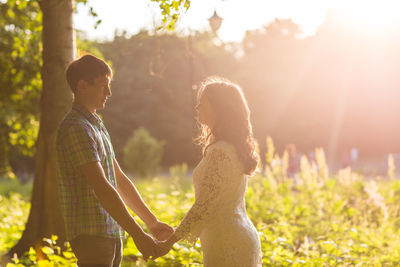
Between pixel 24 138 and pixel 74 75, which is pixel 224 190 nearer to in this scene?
pixel 74 75

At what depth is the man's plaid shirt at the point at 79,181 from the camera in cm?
287

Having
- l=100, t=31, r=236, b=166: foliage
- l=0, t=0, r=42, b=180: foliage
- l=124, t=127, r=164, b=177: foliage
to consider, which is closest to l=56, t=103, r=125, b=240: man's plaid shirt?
l=0, t=0, r=42, b=180: foliage

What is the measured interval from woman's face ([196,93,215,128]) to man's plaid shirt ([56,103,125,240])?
68 centimetres

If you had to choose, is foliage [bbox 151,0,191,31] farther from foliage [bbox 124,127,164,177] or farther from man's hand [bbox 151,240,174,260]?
foliage [bbox 124,127,164,177]

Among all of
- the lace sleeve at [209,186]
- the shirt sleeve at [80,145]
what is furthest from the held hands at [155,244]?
the shirt sleeve at [80,145]

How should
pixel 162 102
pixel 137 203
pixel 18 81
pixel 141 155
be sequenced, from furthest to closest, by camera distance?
pixel 162 102 < pixel 141 155 < pixel 18 81 < pixel 137 203

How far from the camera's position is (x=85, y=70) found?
3035mm

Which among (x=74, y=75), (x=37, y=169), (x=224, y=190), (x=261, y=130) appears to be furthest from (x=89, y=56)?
(x=261, y=130)

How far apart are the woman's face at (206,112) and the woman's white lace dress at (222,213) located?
0.16m

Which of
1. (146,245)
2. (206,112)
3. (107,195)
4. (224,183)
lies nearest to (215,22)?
(206,112)

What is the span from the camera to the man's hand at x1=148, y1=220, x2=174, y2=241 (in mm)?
3602

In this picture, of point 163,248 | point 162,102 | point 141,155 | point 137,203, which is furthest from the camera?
point 162,102

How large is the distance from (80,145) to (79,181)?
0.72 ft

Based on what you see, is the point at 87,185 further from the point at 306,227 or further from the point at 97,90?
Result: the point at 306,227
